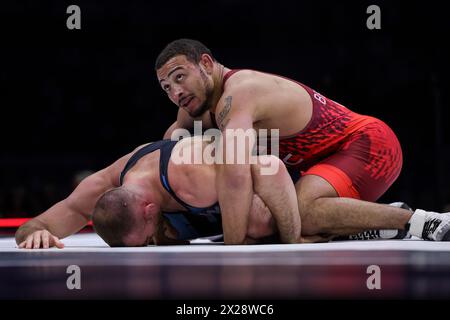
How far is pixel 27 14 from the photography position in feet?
24.6

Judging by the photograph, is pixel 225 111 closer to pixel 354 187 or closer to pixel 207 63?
pixel 207 63

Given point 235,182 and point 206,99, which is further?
point 206,99

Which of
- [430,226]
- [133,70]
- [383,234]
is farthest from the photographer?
[133,70]

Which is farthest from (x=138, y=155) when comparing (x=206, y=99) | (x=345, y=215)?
(x=345, y=215)

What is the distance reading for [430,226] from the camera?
2.97 meters

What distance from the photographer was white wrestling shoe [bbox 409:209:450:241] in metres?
2.94

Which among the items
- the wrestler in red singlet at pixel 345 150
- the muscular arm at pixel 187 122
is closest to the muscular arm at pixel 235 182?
the wrestler in red singlet at pixel 345 150

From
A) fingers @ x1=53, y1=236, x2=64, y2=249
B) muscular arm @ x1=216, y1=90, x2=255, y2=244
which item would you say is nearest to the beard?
muscular arm @ x1=216, y1=90, x2=255, y2=244

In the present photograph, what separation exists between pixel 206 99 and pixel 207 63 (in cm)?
16

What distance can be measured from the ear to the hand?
1007 millimetres

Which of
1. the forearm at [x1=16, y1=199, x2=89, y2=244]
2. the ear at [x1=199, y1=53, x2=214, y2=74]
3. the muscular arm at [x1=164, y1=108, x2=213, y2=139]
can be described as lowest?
the forearm at [x1=16, y1=199, x2=89, y2=244]

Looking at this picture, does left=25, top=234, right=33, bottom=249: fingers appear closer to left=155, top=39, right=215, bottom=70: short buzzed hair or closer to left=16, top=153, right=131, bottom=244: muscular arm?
left=16, top=153, right=131, bottom=244: muscular arm

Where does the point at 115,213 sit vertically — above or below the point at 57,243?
above

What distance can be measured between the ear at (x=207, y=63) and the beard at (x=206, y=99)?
42 mm
